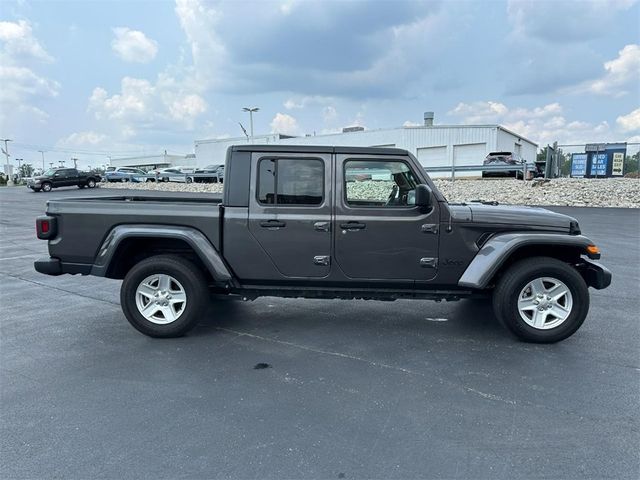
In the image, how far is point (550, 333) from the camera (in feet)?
13.8

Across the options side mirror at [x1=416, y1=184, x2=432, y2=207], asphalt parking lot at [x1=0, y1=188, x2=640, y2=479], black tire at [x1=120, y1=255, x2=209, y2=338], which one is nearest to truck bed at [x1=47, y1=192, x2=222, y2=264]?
black tire at [x1=120, y1=255, x2=209, y2=338]

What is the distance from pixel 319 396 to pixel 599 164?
73.6 ft

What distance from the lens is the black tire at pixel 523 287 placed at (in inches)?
163

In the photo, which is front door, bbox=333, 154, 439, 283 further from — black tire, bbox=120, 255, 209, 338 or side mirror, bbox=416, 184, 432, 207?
black tire, bbox=120, 255, 209, 338

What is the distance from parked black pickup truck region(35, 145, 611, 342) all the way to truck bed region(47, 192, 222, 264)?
1cm

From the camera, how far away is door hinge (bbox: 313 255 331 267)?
172 inches

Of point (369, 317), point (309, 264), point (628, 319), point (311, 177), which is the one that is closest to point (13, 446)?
point (309, 264)

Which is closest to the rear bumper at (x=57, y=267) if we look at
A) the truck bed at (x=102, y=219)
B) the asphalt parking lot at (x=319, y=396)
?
the truck bed at (x=102, y=219)

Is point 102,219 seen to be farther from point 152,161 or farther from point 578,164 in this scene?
point 152,161

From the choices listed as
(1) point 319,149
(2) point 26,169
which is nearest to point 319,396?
(1) point 319,149

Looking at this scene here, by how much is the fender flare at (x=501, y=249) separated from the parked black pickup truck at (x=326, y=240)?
0.07 feet

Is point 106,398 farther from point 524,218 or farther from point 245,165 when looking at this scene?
point 524,218

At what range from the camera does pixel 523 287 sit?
4.17 metres

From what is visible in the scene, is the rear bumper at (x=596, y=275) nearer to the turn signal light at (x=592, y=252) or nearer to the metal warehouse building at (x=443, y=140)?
the turn signal light at (x=592, y=252)
